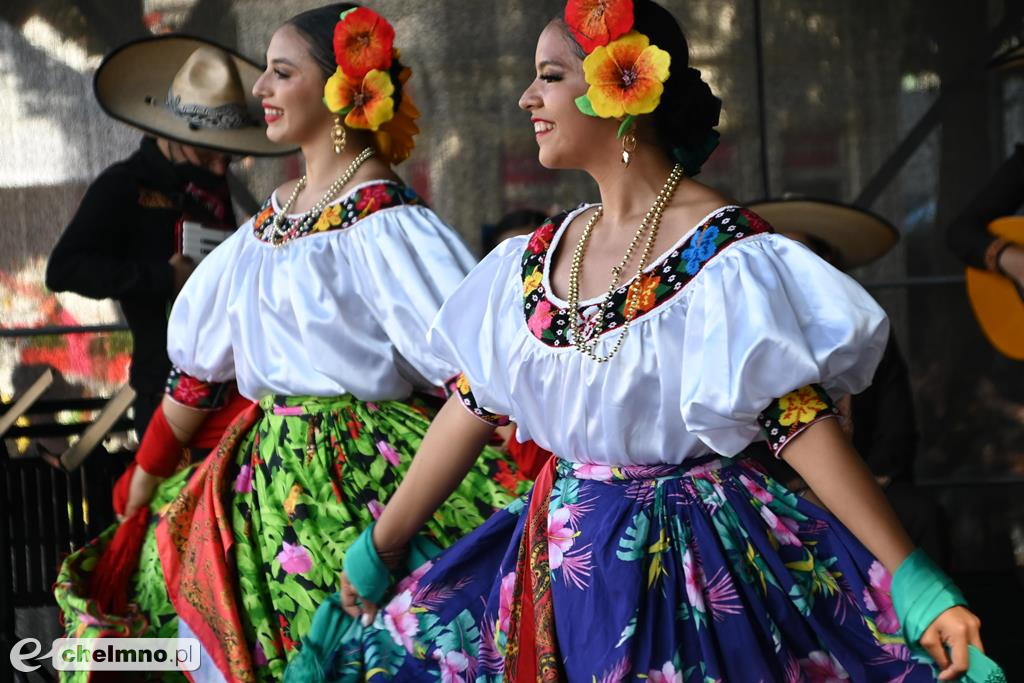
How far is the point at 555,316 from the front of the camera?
186 centimetres

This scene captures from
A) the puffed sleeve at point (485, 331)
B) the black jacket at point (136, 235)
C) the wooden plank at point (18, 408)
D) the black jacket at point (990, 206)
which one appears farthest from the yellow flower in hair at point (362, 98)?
the black jacket at point (990, 206)

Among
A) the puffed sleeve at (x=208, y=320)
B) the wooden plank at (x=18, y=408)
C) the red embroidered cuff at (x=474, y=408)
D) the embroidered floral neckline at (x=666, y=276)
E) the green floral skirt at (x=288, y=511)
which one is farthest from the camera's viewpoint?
the wooden plank at (x=18, y=408)

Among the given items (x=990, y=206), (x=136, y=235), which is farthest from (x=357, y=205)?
(x=990, y=206)

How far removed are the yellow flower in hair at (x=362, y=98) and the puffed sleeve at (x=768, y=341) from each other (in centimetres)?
107


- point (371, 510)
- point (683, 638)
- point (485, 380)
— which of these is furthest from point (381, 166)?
point (683, 638)

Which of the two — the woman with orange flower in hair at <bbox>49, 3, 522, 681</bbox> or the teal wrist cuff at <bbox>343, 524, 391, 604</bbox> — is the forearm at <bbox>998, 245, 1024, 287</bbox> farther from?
the teal wrist cuff at <bbox>343, 524, 391, 604</bbox>

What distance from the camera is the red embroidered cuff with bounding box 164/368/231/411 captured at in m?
2.79

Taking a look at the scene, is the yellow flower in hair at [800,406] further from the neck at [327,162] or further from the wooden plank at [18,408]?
the wooden plank at [18,408]

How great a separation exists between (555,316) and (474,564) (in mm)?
417

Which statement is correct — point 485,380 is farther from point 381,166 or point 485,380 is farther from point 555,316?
point 381,166

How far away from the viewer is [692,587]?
5.63 feet

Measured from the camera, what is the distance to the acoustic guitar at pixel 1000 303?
3879 mm

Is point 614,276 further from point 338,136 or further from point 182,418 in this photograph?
point 182,418

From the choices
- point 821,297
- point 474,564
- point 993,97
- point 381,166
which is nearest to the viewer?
point 821,297
